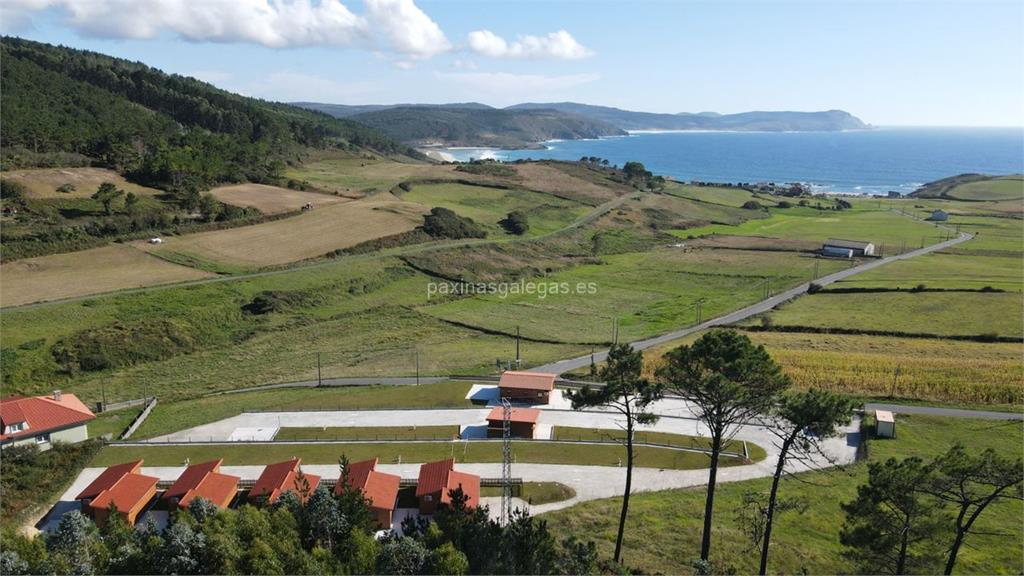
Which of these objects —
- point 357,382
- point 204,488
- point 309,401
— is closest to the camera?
point 204,488

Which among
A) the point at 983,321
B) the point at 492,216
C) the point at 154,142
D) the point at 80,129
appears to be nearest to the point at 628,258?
the point at 492,216

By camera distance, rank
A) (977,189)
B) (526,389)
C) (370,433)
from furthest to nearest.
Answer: (977,189) < (526,389) < (370,433)

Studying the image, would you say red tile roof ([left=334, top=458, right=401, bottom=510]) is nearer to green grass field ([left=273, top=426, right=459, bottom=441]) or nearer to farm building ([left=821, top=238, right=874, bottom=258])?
green grass field ([left=273, top=426, right=459, bottom=441])

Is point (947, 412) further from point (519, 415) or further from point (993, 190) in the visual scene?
point (993, 190)

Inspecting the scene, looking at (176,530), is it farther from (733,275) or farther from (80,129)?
(80,129)

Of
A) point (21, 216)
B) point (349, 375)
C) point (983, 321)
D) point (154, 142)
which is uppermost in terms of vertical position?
point (154, 142)

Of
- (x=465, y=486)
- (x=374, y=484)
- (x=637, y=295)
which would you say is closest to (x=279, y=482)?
(x=374, y=484)
